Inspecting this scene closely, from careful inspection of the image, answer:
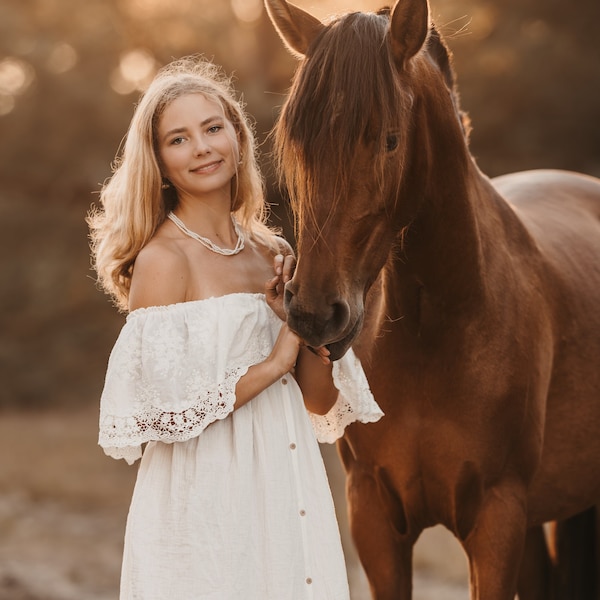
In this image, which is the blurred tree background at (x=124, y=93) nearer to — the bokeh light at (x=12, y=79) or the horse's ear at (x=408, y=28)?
the bokeh light at (x=12, y=79)

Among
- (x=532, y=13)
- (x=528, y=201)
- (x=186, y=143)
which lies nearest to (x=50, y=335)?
(x=532, y=13)

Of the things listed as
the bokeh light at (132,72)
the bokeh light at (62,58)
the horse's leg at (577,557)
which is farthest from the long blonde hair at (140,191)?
the bokeh light at (62,58)

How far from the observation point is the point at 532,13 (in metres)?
6.46

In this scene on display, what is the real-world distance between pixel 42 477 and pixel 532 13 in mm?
5338

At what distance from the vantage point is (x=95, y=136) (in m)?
7.00

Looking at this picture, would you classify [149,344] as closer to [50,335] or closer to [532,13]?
[532,13]

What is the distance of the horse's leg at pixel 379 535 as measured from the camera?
258 cm

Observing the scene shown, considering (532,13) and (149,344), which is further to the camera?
(532,13)

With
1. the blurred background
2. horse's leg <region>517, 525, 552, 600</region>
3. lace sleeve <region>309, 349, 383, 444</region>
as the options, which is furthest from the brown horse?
the blurred background

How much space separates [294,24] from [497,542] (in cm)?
138

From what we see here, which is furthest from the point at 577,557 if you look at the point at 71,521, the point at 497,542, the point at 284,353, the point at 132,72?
the point at 132,72

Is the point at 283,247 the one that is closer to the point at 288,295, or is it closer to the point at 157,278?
the point at 157,278

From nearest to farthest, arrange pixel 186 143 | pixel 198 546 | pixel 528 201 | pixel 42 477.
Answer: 1. pixel 198 546
2. pixel 186 143
3. pixel 528 201
4. pixel 42 477

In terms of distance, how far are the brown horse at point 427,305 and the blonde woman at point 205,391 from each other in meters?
0.24
